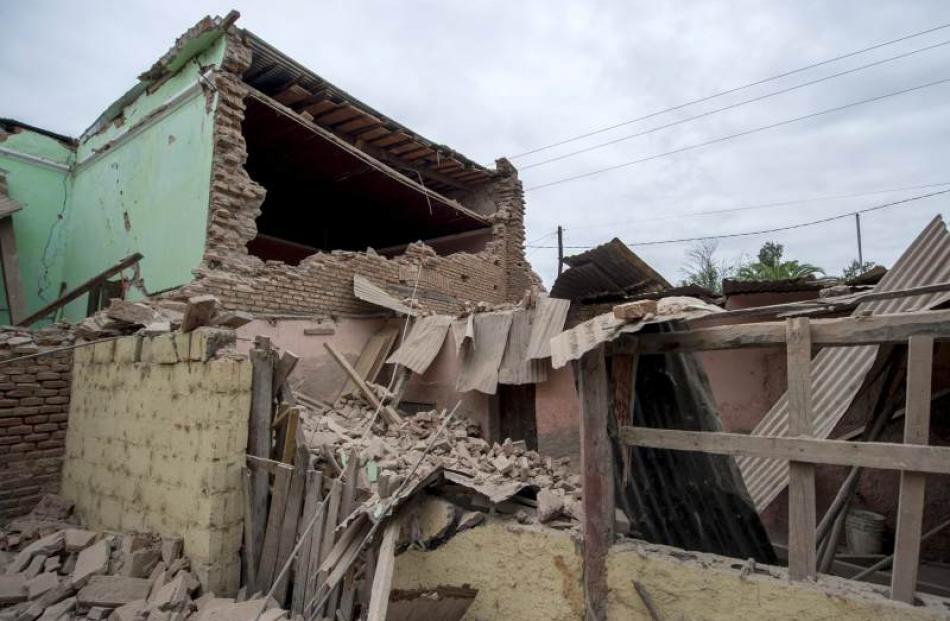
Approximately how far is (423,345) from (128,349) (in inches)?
156

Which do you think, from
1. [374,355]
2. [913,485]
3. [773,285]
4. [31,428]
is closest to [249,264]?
[374,355]

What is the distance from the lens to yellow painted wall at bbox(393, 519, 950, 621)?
270 cm

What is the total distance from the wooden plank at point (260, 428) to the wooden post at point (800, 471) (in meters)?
3.76

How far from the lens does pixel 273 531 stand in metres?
4.19

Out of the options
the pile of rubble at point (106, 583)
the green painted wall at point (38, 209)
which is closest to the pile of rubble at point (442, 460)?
the pile of rubble at point (106, 583)

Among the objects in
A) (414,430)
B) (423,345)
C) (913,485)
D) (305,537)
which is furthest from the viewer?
(423,345)

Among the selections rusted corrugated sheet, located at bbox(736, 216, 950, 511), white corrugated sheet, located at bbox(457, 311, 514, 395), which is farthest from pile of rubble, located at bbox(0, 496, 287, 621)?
rusted corrugated sheet, located at bbox(736, 216, 950, 511)

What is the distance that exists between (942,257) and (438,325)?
19.8ft

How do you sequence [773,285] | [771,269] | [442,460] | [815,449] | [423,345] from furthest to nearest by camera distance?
[771,269]
[423,345]
[773,285]
[442,460]
[815,449]

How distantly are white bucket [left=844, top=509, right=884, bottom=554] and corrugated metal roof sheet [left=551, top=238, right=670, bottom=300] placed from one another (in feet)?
11.2

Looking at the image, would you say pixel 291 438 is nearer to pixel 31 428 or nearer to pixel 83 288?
pixel 31 428

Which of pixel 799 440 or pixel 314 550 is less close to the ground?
pixel 799 440

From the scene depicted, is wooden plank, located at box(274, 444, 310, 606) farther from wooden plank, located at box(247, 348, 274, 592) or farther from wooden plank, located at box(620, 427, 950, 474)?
wooden plank, located at box(620, 427, 950, 474)

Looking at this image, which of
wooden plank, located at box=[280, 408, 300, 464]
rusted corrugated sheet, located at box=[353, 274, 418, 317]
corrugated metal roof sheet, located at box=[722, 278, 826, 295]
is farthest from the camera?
rusted corrugated sheet, located at box=[353, 274, 418, 317]
